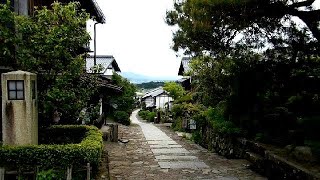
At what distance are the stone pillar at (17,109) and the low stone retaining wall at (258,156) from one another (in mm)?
7325

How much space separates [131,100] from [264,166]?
37149 millimetres

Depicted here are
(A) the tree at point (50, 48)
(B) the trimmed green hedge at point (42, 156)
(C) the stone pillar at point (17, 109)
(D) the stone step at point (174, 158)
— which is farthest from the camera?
(D) the stone step at point (174, 158)

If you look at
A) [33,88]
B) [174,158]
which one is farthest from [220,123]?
[33,88]

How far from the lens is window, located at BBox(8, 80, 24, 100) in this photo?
10414mm

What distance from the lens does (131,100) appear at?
4744 centimetres

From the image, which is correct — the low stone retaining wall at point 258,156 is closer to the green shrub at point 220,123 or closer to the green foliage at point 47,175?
the green shrub at point 220,123

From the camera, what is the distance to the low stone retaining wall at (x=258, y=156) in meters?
9.11

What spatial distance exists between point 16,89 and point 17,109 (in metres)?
0.61

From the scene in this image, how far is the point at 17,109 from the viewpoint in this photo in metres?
10.4

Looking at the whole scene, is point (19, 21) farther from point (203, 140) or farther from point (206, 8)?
point (203, 140)

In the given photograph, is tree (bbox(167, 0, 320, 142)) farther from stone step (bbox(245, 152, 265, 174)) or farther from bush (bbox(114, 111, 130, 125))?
bush (bbox(114, 111, 130, 125))

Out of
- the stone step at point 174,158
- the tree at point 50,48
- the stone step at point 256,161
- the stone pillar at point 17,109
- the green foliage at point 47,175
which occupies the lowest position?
the stone step at point 174,158

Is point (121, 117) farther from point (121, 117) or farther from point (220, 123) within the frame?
point (220, 123)

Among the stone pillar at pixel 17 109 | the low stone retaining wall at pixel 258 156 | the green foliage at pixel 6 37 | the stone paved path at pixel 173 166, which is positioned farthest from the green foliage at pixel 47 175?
the low stone retaining wall at pixel 258 156
